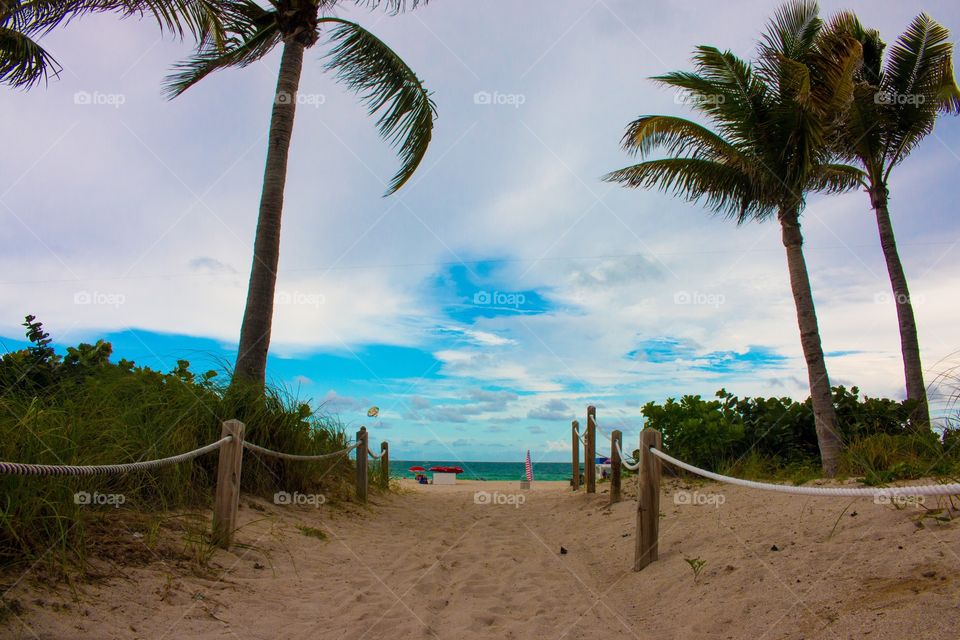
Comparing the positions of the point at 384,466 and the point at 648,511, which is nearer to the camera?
the point at 648,511

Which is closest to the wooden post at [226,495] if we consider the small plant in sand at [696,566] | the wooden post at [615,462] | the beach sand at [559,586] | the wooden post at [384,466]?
the beach sand at [559,586]

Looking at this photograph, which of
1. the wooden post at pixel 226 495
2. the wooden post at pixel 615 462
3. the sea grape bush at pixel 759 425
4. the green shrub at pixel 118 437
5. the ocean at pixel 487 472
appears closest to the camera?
the green shrub at pixel 118 437

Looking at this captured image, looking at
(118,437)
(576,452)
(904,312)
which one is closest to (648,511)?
(118,437)

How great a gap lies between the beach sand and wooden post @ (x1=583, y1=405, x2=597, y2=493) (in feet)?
12.6

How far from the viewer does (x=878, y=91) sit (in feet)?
34.4

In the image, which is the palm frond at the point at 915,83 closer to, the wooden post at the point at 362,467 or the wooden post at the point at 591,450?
the wooden post at the point at 591,450

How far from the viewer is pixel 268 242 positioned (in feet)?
25.5

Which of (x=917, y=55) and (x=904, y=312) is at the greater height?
(x=917, y=55)

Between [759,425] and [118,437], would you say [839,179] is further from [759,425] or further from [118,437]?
[118,437]

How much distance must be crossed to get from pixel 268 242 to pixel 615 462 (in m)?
5.20

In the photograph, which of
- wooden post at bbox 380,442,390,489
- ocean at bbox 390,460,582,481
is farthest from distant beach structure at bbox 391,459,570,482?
wooden post at bbox 380,442,390,489

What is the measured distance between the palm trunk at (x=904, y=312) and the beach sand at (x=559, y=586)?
5563 millimetres

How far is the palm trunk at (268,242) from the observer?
746cm

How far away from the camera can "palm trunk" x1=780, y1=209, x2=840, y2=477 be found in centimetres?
790
